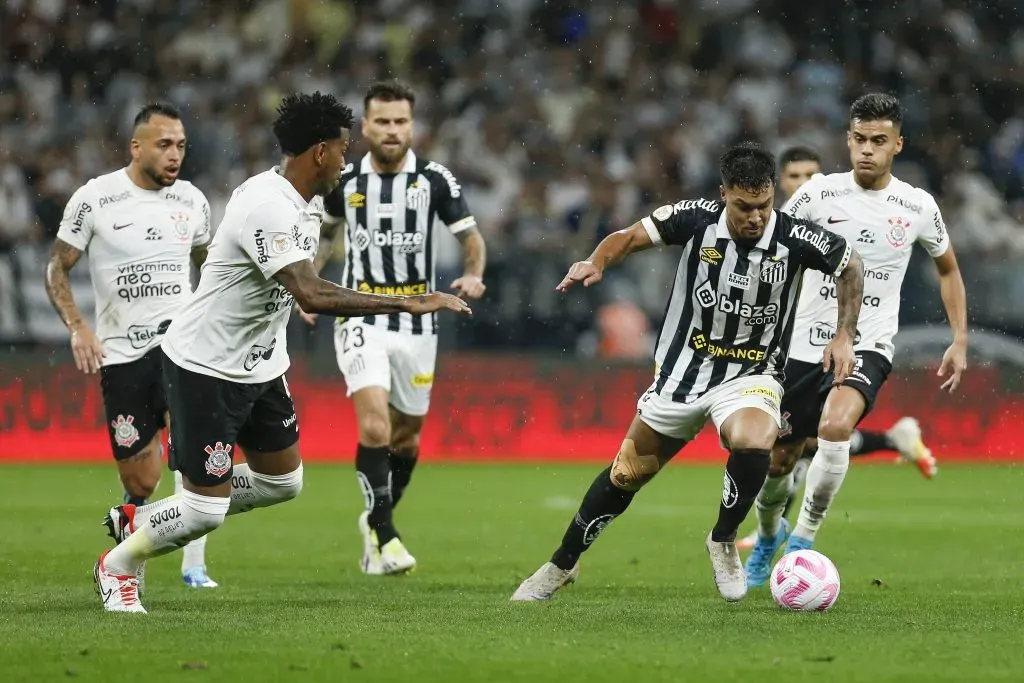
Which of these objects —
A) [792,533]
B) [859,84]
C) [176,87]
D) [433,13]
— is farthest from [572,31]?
[792,533]

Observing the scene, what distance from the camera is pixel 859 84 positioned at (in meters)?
21.0

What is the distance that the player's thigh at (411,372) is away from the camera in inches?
392

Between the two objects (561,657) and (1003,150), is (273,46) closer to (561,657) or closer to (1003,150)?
(1003,150)

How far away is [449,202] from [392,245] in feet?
1.57

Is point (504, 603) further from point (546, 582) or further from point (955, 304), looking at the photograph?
point (955, 304)

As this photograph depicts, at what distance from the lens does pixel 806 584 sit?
7.20 meters

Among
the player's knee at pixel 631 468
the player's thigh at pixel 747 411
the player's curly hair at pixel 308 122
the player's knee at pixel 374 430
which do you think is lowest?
the player's knee at pixel 374 430

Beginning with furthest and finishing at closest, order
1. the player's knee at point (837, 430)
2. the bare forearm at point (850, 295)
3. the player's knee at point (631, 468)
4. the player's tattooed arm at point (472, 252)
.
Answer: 1. the player's tattooed arm at point (472, 252)
2. the player's knee at point (837, 430)
3. the player's knee at point (631, 468)
4. the bare forearm at point (850, 295)

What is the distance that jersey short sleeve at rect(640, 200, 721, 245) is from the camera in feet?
23.9

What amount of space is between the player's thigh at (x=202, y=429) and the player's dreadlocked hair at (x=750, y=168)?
238 centimetres

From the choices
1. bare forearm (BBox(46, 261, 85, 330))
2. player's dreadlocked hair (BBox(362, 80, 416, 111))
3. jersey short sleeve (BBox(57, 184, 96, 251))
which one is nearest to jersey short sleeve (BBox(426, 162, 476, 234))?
player's dreadlocked hair (BBox(362, 80, 416, 111))

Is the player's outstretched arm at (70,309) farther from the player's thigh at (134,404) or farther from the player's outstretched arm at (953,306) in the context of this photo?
the player's outstretched arm at (953,306)

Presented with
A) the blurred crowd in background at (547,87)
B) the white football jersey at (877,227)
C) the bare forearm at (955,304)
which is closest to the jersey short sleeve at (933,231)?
the white football jersey at (877,227)

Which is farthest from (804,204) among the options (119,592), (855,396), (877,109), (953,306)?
(119,592)
